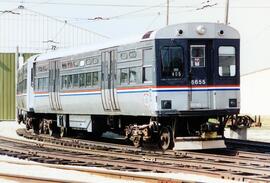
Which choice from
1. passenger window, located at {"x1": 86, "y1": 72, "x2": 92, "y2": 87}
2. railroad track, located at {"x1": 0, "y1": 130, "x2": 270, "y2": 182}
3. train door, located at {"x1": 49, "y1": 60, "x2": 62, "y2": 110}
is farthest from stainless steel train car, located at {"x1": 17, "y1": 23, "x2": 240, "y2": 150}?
Result: train door, located at {"x1": 49, "y1": 60, "x2": 62, "y2": 110}

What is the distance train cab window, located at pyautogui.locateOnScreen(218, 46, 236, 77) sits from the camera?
1714 centimetres

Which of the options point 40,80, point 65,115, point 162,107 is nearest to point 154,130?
point 162,107

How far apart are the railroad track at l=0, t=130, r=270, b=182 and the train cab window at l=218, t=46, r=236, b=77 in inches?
87.8

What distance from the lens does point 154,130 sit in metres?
16.9

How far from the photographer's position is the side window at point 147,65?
1658cm

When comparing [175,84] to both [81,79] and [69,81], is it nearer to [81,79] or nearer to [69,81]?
[81,79]

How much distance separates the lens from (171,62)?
16.7 meters

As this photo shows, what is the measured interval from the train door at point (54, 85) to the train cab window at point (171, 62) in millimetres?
7220

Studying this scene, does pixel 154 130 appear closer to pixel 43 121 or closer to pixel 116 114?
pixel 116 114

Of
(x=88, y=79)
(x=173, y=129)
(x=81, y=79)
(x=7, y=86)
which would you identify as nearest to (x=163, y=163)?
(x=173, y=129)

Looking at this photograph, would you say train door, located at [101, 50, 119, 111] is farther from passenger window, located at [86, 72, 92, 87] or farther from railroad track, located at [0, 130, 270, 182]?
railroad track, located at [0, 130, 270, 182]

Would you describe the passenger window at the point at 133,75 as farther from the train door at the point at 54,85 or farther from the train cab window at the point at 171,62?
the train door at the point at 54,85

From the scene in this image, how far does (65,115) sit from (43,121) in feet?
11.8

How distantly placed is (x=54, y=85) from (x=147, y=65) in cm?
735
